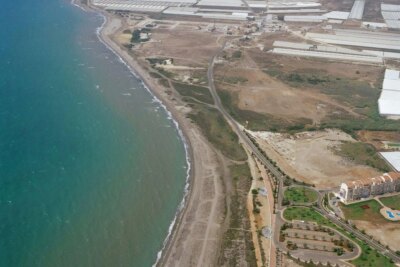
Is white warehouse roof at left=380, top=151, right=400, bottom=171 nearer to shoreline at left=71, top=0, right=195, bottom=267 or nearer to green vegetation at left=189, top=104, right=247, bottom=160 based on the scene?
green vegetation at left=189, top=104, right=247, bottom=160

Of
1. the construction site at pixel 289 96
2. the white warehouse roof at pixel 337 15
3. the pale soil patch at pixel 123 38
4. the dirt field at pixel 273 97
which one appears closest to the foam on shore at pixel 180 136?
the construction site at pixel 289 96

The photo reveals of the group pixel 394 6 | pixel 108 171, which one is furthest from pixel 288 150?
pixel 394 6

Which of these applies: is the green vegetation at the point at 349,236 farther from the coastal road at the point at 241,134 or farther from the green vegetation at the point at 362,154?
the green vegetation at the point at 362,154

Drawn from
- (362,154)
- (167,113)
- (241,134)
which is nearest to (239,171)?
(241,134)

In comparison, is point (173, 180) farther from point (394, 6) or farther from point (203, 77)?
point (394, 6)

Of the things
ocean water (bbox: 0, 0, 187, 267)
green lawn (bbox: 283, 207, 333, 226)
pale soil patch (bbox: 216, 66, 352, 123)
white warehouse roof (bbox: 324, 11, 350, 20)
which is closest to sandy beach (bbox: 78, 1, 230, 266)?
ocean water (bbox: 0, 0, 187, 267)

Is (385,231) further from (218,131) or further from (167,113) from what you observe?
(167,113)
